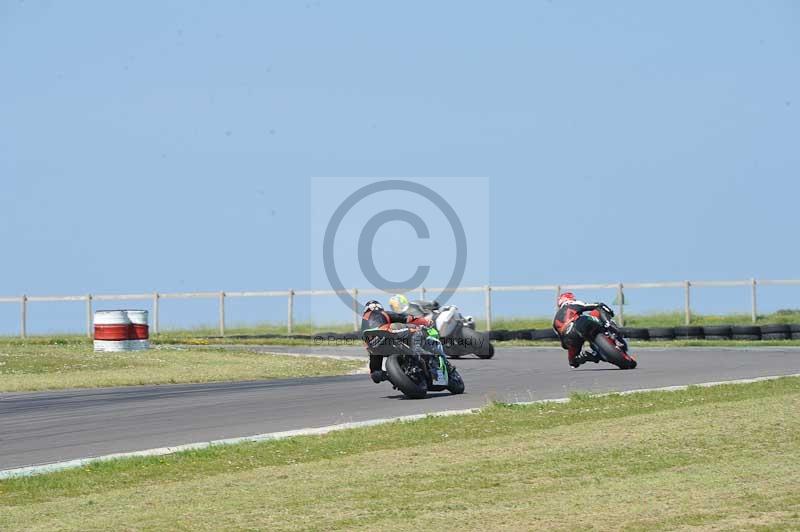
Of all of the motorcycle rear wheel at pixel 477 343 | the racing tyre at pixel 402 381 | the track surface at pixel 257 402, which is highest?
the motorcycle rear wheel at pixel 477 343

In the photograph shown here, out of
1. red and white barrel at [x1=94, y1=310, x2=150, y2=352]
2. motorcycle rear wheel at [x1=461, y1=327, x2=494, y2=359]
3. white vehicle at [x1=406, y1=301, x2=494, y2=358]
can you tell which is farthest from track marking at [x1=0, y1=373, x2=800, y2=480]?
red and white barrel at [x1=94, y1=310, x2=150, y2=352]

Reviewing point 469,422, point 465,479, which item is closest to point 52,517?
point 465,479

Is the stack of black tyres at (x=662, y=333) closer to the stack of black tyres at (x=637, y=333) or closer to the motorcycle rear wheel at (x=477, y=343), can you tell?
the stack of black tyres at (x=637, y=333)

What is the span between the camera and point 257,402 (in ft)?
59.3

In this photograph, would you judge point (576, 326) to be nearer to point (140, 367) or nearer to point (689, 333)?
point (140, 367)

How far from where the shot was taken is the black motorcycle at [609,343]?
23.2 meters

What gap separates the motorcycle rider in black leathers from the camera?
58.3ft

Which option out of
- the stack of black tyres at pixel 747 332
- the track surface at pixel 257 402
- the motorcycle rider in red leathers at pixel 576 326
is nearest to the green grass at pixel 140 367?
the track surface at pixel 257 402

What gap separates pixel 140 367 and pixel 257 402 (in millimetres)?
9355

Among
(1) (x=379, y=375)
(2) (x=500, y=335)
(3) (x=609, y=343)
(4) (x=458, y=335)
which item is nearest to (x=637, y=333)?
(2) (x=500, y=335)

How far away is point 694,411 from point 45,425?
24.9ft

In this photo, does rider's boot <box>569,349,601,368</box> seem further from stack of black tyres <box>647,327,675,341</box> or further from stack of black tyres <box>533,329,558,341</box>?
stack of black tyres <box>533,329,558,341</box>

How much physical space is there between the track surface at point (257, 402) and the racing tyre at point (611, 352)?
11.5 inches

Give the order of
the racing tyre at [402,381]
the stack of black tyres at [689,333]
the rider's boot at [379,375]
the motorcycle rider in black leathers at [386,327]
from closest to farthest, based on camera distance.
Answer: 1. the racing tyre at [402,381]
2. the motorcycle rider in black leathers at [386,327]
3. the rider's boot at [379,375]
4. the stack of black tyres at [689,333]
